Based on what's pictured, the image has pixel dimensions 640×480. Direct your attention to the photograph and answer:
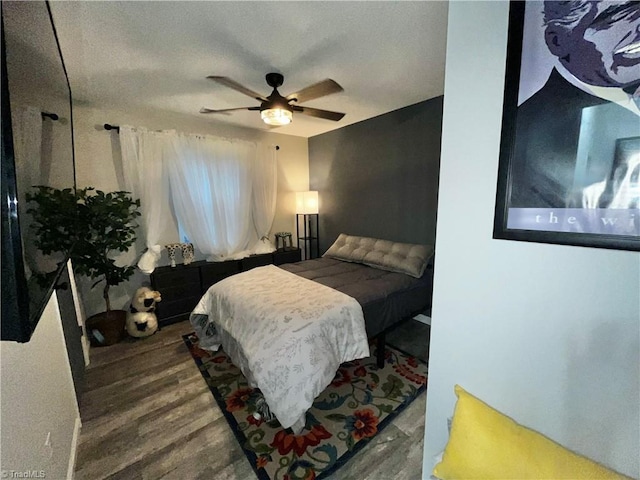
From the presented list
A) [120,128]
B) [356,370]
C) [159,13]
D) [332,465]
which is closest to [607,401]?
[332,465]

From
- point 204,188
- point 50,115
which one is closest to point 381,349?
point 50,115

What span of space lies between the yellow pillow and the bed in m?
0.89

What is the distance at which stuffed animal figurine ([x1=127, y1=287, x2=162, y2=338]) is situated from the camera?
2.69 m

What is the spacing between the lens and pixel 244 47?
1.79 metres

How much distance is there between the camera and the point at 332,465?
4.64 feet

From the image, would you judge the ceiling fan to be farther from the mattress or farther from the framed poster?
the mattress

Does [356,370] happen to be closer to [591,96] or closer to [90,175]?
[591,96]

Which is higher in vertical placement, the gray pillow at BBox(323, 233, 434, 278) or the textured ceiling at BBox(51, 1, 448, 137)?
the textured ceiling at BBox(51, 1, 448, 137)

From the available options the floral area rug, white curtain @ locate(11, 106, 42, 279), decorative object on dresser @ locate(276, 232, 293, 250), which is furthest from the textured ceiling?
the floral area rug

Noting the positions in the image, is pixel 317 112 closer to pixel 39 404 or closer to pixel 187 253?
pixel 187 253

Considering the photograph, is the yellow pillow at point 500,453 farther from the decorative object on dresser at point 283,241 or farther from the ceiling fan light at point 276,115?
the decorative object on dresser at point 283,241

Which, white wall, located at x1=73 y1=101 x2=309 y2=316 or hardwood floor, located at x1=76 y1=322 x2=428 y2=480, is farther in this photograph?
white wall, located at x1=73 y1=101 x2=309 y2=316

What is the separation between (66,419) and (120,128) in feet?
8.96

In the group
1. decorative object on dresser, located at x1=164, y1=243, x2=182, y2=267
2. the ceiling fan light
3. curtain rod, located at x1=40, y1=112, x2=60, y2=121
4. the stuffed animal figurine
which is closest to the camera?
curtain rod, located at x1=40, y1=112, x2=60, y2=121
